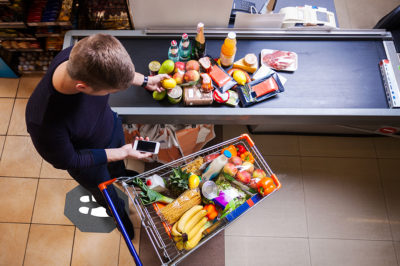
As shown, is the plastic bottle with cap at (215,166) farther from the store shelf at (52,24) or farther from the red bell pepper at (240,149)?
the store shelf at (52,24)

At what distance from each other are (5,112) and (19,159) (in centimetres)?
63

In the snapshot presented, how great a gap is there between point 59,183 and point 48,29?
1595mm

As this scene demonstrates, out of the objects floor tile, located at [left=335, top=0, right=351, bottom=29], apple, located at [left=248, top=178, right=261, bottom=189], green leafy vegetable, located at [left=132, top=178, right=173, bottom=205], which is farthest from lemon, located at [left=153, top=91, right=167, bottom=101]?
floor tile, located at [left=335, top=0, right=351, bottom=29]

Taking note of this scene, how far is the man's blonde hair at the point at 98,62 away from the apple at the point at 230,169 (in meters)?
0.96

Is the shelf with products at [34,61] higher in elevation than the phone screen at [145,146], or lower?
lower

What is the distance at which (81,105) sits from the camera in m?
1.37

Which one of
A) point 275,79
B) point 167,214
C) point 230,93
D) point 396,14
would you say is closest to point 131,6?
point 230,93

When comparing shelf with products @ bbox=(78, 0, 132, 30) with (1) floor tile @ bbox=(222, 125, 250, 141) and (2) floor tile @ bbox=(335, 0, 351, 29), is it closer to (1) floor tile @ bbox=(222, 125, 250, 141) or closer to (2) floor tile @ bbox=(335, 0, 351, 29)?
(1) floor tile @ bbox=(222, 125, 250, 141)

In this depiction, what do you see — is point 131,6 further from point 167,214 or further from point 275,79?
point 167,214

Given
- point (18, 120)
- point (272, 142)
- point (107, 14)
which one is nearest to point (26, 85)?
point (18, 120)

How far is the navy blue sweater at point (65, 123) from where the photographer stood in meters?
1.25

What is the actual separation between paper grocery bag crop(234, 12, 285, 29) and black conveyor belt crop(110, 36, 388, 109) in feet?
0.41

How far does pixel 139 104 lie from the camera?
2.03 meters

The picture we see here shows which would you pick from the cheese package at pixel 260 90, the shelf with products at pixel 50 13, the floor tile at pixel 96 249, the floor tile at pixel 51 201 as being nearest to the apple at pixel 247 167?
the cheese package at pixel 260 90
